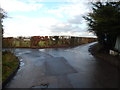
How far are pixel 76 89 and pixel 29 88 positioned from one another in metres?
2.09

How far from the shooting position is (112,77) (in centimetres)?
923

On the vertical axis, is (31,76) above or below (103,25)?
below

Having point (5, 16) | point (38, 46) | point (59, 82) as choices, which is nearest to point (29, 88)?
point (59, 82)

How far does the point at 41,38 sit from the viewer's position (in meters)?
29.3

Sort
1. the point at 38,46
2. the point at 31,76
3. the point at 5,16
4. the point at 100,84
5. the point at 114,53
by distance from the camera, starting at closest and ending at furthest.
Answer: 1. the point at 100,84
2. the point at 31,76
3. the point at 5,16
4. the point at 114,53
5. the point at 38,46

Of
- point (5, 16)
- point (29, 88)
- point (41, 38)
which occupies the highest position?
point (5, 16)

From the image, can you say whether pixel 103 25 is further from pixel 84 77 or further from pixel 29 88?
pixel 29 88

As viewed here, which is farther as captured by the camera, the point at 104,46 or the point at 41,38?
the point at 41,38

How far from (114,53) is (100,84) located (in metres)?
10.1

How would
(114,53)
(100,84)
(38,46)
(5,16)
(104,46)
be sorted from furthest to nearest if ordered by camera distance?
(38,46) < (104,46) < (114,53) < (5,16) < (100,84)

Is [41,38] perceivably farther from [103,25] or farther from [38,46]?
[103,25]

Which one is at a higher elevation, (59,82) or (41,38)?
(41,38)

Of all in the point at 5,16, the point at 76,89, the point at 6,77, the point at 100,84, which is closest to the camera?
the point at 76,89

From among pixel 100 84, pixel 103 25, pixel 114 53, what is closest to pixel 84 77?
pixel 100 84
